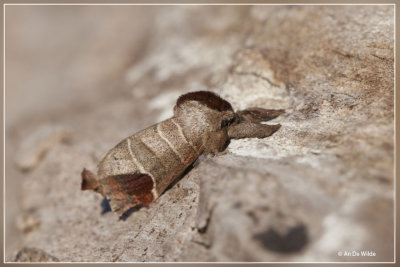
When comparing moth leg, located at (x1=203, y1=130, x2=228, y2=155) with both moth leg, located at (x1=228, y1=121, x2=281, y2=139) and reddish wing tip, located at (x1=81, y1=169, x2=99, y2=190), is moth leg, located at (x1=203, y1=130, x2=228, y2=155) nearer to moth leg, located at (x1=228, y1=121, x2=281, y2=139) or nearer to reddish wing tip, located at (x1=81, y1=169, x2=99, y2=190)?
moth leg, located at (x1=228, y1=121, x2=281, y2=139)

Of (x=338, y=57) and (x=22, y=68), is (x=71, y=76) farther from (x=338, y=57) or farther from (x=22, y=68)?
(x=338, y=57)

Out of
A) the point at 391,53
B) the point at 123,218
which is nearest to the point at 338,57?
the point at 391,53

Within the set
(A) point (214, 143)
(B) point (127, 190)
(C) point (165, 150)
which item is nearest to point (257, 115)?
(A) point (214, 143)

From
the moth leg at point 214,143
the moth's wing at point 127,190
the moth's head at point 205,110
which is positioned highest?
the moth's head at point 205,110

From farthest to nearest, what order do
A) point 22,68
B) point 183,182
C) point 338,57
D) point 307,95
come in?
1. point 22,68
2. point 338,57
3. point 307,95
4. point 183,182

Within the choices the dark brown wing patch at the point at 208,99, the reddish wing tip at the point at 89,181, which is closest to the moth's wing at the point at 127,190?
the reddish wing tip at the point at 89,181

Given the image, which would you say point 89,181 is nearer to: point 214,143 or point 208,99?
point 214,143

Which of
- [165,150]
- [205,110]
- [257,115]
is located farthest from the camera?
[257,115]

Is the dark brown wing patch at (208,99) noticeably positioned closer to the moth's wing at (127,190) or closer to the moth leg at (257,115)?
the moth leg at (257,115)
